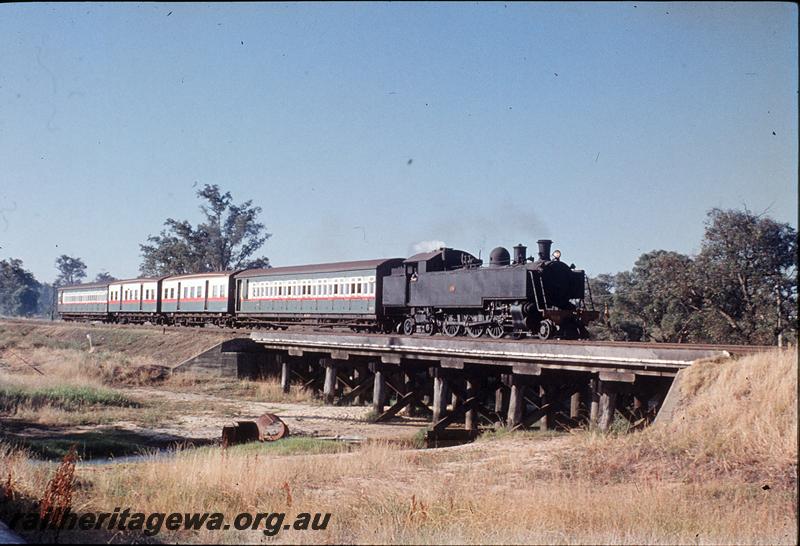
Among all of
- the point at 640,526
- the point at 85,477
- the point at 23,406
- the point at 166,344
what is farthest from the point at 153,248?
the point at 640,526

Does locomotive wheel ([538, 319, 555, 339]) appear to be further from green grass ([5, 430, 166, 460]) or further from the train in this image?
green grass ([5, 430, 166, 460])

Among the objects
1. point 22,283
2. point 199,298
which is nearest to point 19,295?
point 22,283

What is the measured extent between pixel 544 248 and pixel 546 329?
2.65 metres

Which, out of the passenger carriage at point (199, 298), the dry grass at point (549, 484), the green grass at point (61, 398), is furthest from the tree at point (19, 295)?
the dry grass at point (549, 484)

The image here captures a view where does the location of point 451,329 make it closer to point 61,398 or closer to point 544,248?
point 544,248

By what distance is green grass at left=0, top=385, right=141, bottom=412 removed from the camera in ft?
73.3

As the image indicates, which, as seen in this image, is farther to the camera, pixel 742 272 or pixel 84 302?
pixel 84 302

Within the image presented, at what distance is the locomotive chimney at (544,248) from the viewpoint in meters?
22.1

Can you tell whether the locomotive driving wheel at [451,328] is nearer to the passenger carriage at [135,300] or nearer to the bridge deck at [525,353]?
the bridge deck at [525,353]

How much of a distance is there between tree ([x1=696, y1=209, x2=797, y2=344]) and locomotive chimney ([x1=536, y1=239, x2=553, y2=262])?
38.9 ft

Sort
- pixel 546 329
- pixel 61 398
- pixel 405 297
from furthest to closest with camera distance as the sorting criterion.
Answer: pixel 405 297
pixel 61 398
pixel 546 329

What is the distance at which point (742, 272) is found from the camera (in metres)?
31.3

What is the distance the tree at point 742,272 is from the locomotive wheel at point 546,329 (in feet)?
40.4

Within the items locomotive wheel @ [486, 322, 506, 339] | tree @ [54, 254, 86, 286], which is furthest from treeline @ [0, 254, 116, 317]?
locomotive wheel @ [486, 322, 506, 339]
